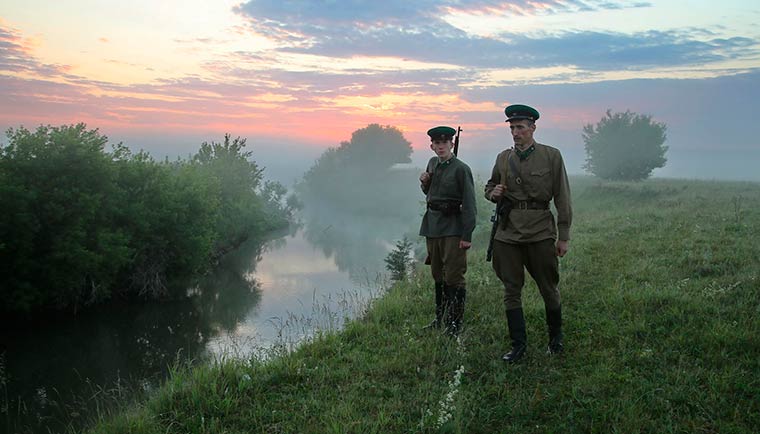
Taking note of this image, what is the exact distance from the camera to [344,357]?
6582mm

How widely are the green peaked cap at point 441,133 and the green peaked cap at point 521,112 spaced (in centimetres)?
125

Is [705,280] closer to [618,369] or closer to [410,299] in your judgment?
[618,369]

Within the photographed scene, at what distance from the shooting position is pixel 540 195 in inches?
235

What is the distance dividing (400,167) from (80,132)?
79.1m

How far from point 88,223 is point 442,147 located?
64.7 feet

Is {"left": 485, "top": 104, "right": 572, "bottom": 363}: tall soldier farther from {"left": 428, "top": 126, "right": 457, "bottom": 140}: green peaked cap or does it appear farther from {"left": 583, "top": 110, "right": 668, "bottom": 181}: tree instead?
{"left": 583, "top": 110, "right": 668, "bottom": 181}: tree

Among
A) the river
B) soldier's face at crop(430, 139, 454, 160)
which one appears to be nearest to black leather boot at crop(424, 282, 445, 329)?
the river

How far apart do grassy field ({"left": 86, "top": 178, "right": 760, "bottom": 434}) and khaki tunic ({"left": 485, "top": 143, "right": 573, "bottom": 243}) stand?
1529mm

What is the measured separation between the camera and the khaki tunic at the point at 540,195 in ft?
19.4

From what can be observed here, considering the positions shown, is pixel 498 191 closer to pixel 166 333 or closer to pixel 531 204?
pixel 531 204

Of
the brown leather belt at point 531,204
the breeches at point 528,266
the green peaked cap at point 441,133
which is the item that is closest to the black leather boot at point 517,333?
the breeches at point 528,266

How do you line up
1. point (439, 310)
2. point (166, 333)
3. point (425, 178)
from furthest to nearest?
1. point (166, 333)
2. point (439, 310)
3. point (425, 178)

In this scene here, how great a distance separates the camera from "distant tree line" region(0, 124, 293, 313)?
18828mm

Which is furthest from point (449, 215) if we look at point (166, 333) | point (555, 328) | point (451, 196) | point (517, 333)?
point (166, 333)
